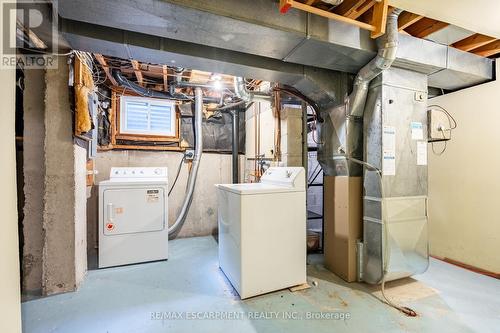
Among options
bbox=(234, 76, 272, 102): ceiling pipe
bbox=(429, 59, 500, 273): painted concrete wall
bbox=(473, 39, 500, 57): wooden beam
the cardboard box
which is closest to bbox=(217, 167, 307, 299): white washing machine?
the cardboard box

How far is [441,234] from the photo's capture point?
3.13 metres

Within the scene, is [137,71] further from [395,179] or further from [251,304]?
[395,179]

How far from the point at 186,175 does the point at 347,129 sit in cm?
281

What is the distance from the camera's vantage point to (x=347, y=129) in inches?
98.5

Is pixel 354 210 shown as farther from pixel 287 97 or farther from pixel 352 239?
pixel 287 97

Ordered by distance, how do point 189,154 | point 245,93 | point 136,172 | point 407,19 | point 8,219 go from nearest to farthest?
1. point 8,219
2. point 407,19
3. point 245,93
4. point 136,172
5. point 189,154

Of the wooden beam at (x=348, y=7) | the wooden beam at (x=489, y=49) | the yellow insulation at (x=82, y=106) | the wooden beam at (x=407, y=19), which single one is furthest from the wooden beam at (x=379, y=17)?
the yellow insulation at (x=82, y=106)

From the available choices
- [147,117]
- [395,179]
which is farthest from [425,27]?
[147,117]

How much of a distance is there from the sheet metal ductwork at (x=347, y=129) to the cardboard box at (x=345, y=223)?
0.46 ft

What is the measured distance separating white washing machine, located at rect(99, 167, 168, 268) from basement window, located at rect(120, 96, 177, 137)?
1176 mm

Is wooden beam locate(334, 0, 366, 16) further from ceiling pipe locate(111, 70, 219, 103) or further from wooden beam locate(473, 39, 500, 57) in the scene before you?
ceiling pipe locate(111, 70, 219, 103)

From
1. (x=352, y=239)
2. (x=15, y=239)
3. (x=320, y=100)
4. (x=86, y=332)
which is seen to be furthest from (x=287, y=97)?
(x=86, y=332)

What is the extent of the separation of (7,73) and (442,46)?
3456 millimetres

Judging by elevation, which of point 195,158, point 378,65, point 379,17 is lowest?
point 195,158
